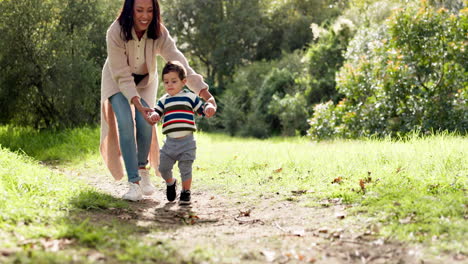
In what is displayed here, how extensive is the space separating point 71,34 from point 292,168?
8306 mm

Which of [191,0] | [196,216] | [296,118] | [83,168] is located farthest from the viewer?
[191,0]

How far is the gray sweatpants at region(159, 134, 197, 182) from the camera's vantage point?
191 inches

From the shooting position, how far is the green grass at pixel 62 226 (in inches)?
112

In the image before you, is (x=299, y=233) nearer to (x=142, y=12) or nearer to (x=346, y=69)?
(x=142, y=12)

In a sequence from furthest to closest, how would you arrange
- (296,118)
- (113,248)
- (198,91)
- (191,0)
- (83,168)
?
(191,0), (296,118), (83,168), (198,91), (113,248)

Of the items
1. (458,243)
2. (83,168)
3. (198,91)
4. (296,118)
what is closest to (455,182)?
(458,243)

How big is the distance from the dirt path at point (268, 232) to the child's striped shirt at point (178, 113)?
2.58ft

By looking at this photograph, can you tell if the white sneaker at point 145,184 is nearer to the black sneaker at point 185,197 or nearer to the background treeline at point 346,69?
the black sneaker at point 185,197

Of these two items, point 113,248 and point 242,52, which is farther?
point 242,52

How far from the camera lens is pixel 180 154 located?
4.86m

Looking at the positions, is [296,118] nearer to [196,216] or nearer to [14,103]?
[14,103]

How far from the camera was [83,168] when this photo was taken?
27.7 ft

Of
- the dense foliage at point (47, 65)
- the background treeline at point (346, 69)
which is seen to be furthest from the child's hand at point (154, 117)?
the dense foliage at point (47, 65)

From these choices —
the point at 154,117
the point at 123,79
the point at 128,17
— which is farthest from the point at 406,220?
the point at 128,17
